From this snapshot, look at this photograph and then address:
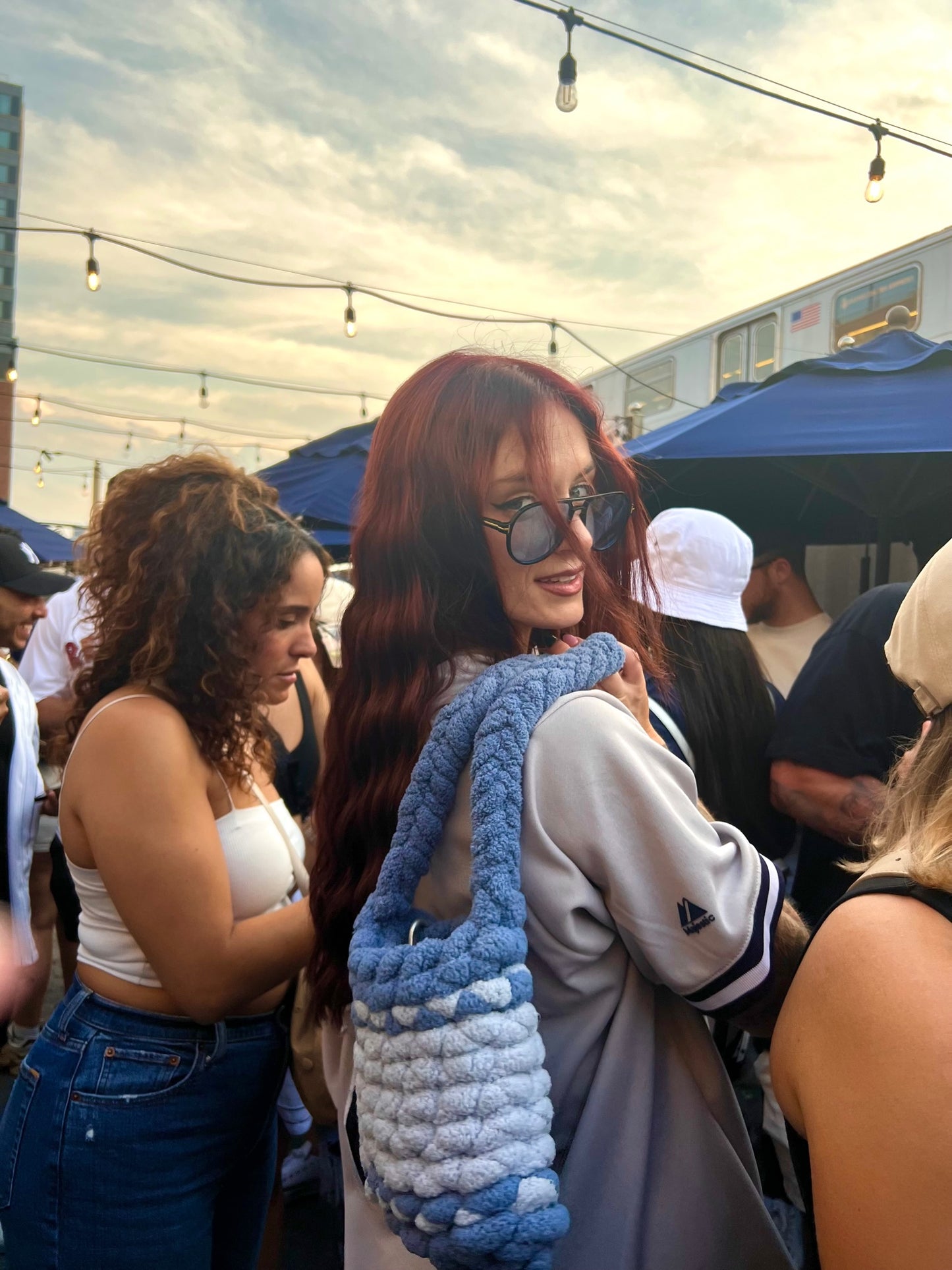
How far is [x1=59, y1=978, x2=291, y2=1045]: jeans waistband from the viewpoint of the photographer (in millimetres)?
1688

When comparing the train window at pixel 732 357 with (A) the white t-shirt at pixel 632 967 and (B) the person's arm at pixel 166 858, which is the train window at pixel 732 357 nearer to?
(B) the person's arm at pixel 166 858

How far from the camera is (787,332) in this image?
8273 mm

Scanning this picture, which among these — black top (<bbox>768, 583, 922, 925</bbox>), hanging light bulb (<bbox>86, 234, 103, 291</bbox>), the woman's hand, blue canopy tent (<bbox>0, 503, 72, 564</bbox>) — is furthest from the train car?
blue canopy tent (<bbox>0, 503, 72, 564</bbox>)

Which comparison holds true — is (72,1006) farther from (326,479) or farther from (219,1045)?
(326,479)

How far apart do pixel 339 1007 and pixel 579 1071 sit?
0.45 metres

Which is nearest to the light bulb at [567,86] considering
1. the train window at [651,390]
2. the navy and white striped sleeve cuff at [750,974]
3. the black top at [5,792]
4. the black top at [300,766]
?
the train window at [651,390]

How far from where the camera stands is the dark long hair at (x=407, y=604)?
128 cm

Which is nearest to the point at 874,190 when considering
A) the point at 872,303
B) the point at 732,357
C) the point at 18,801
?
the point at 872,303

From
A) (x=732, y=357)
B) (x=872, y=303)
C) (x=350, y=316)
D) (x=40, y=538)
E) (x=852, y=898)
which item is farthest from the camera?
(x=40, y=538)

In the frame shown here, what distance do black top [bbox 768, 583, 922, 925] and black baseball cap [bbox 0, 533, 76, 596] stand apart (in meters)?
3.50

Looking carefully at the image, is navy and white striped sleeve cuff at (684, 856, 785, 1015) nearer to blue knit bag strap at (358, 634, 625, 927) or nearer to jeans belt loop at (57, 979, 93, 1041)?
blue knit bag strap at (358, 634, 625, 927)

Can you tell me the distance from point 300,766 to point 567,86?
5384 millimetres

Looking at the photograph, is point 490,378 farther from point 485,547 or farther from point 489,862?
point 489,862

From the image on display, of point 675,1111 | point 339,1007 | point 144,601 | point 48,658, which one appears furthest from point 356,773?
point 48,658
